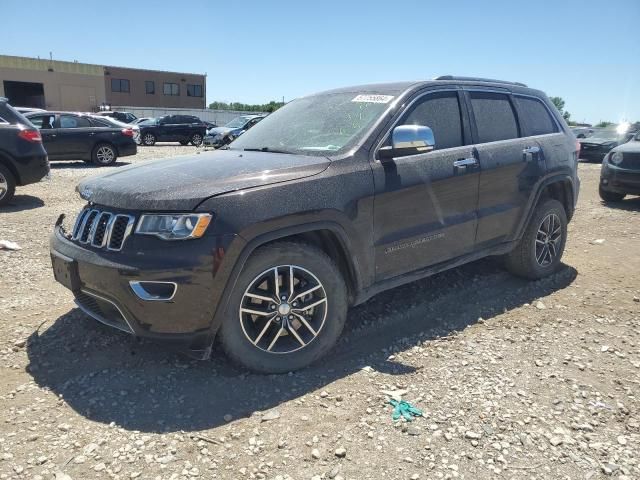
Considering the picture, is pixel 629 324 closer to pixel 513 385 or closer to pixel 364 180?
pixel 513 385

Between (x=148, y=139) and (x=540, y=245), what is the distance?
2326 cm

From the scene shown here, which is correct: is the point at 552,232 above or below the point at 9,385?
above

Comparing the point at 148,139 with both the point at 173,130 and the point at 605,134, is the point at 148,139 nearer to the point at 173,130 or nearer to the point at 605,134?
the point at 173,130

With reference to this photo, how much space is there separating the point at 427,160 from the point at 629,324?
2084 mm

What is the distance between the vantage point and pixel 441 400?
2.86m

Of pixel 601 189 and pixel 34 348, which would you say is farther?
pixel 601 189

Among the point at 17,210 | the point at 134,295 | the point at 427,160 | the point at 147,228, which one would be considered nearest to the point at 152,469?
the point at 134,295

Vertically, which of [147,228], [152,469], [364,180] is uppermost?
[364,180]

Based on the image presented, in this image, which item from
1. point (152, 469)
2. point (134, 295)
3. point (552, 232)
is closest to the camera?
point (152, 469)

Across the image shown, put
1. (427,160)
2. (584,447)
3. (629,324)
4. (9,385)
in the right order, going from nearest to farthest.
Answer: (584,447)
(9,385)
(427,160)
(629,324)

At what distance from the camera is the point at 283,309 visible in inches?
118

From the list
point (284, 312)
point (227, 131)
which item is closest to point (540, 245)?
point (284, 312)

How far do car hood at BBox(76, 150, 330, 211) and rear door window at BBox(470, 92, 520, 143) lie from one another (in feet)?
5.48

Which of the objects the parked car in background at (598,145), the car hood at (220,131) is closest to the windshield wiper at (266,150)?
the parked car in background at (598,145)
